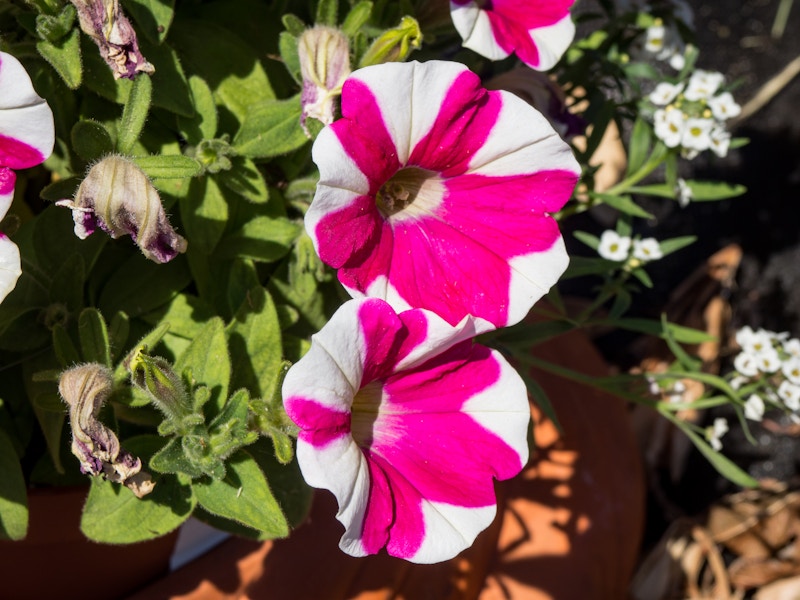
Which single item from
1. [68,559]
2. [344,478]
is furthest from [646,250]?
[68,559]

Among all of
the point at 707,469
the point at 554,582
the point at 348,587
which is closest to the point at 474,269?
the point at 348,587

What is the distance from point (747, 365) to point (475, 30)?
611 millimetres

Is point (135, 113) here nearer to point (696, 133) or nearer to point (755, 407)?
point (696, 133)

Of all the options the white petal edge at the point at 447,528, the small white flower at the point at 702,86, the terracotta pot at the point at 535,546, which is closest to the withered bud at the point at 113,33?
the white petal edge at the point at 447,528

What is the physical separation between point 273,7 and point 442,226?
0.31 m

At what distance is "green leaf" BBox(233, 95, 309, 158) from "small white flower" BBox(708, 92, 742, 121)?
1.72ft

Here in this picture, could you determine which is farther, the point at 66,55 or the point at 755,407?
the point at 755,407

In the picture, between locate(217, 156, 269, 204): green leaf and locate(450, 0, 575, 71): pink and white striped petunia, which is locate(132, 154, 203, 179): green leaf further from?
locate(450, 0, 575, 71): pink and white striped petunia

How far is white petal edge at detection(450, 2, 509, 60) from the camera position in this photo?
695mm

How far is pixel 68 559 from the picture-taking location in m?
0.89

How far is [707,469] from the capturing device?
1.89m

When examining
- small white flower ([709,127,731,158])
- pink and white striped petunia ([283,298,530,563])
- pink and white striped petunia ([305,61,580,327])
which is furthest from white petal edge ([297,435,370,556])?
small white flower ([709,127,731,158])

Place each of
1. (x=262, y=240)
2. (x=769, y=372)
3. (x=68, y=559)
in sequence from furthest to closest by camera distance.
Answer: (x=769, y=372) < (x=68, y=559) < (x=262, y=240)

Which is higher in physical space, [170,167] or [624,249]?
[170,167]
